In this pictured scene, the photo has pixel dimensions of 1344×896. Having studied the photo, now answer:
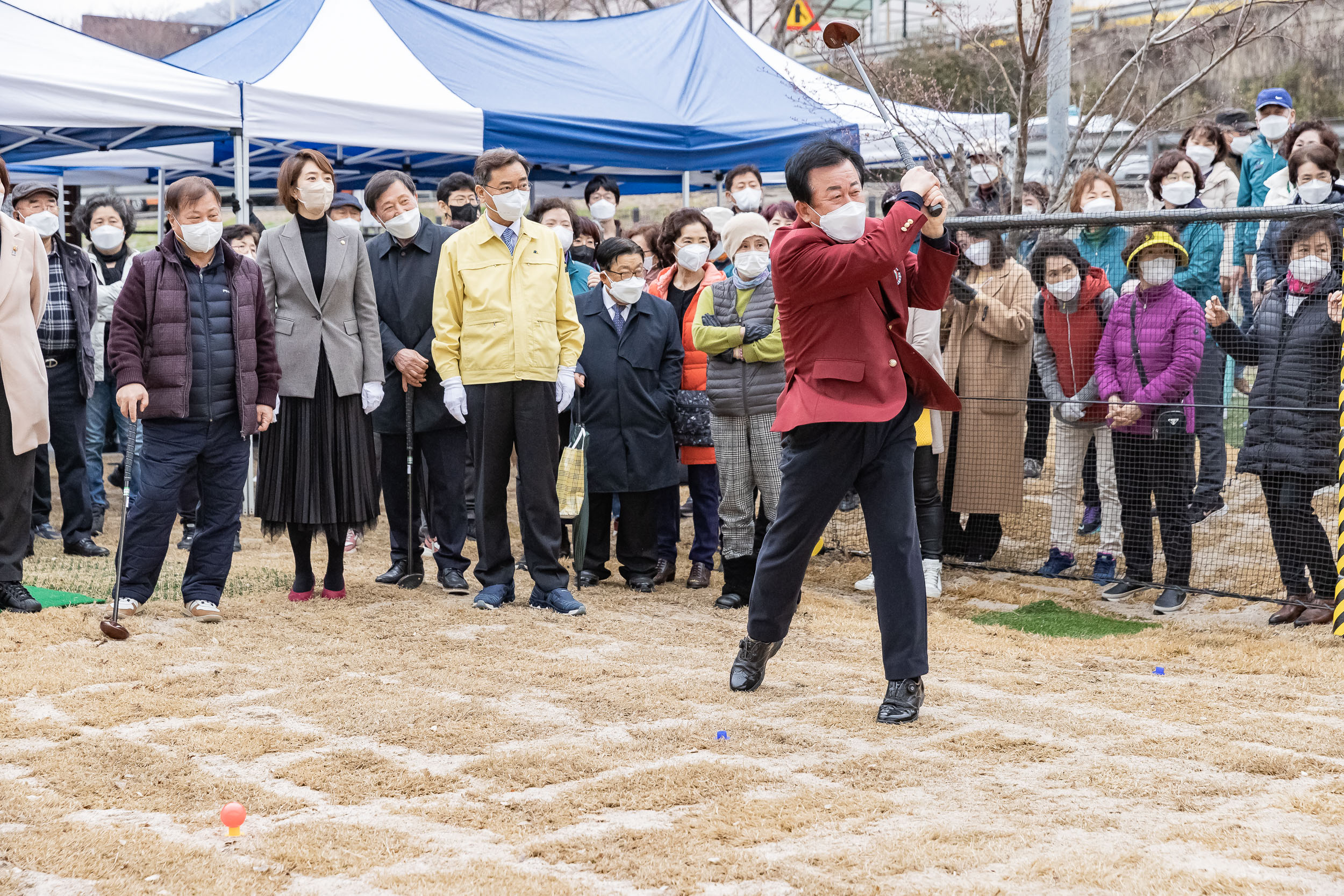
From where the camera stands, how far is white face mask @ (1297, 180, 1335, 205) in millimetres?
6535

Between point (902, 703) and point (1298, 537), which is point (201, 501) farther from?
point (1298, 537)

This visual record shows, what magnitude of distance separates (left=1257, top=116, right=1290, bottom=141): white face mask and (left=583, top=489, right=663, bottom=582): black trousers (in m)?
4.60

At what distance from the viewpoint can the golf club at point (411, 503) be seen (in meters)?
6.47

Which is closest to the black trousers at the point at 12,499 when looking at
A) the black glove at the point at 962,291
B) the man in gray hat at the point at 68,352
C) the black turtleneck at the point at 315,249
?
the black turtleneck at the point at 315,249

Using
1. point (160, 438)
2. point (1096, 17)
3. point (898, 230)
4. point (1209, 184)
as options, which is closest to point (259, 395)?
point (160, 438)

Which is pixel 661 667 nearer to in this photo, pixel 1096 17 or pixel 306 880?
pixel 306 880

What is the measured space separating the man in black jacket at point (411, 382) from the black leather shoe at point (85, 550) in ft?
6.74

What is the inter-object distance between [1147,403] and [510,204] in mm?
3075

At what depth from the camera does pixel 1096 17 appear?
19062mm

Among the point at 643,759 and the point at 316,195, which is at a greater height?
the point at 316,195

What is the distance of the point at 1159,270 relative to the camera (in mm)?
6156

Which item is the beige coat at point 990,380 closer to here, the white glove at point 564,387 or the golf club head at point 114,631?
the white glove at point 564,387

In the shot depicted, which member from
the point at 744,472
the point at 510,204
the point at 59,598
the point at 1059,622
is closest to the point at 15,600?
the point at 59,598

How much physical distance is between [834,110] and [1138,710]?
756cm
